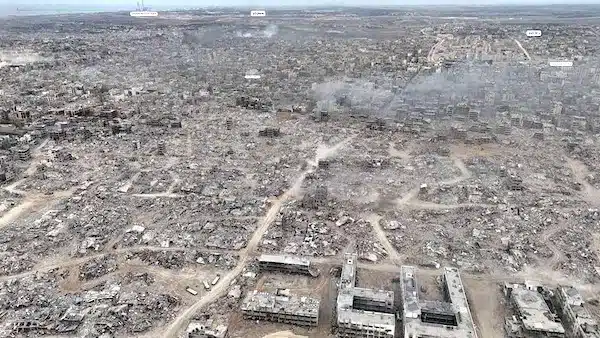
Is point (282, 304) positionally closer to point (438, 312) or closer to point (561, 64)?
point (438, 312)

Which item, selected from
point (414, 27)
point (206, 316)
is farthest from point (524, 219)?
point (414, 27)

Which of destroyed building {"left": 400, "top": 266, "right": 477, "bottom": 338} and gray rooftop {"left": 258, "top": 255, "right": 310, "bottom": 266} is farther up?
gray rooftop {"left": 258, "top": 255, "right": 310, "bottom": 266}

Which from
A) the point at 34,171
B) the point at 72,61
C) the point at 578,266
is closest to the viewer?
the point at 578,266

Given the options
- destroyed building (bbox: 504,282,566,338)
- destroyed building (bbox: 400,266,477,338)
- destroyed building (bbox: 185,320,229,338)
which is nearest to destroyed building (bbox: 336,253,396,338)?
destroyed building (bbox: 400,266,477,338)

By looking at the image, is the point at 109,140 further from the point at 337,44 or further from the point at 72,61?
the point at 337,44

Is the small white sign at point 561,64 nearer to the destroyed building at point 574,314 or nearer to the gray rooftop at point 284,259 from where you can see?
the destroyed building at point 574,314

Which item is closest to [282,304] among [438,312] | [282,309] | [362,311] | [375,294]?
[282,309]

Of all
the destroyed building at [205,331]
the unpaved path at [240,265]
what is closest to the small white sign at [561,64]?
the unpaved path at [240,265]

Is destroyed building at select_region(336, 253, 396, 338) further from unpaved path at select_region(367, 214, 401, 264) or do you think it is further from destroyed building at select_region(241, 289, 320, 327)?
unpaved path at select_region(367, 214, 401, 264)
